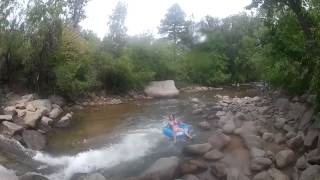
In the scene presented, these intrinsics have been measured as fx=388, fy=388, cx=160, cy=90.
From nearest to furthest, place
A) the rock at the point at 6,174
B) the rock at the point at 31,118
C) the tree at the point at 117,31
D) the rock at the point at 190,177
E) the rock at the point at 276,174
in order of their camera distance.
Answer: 1. the rock at the point at 6,174
2. the rock at the point at 276,174
3. the rock at the point at 190,177
4. the rock at the point at 31,118
5. the tree at the point at 117,31

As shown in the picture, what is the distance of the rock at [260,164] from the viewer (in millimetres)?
12609

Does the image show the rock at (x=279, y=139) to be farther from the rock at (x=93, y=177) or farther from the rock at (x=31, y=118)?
the rock at (x=31, y=118)

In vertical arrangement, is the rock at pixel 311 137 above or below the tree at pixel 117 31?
below

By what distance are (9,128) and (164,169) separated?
8.31 meters

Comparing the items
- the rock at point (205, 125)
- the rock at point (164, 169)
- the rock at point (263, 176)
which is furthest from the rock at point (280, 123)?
the rock at point (164, 169)

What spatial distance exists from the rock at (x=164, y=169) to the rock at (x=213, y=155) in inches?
45.8

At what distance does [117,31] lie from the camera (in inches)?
1593

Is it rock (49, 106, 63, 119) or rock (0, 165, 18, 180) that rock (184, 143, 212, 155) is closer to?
rock (0, 165, 18, 180)

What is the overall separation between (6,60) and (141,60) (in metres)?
15.6

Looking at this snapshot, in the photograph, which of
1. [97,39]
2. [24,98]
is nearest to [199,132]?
[24,98]

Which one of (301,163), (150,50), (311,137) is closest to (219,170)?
(301,163)

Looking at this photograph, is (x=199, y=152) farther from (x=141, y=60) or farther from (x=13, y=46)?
(x=141, y=60)

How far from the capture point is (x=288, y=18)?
1631 centimetres

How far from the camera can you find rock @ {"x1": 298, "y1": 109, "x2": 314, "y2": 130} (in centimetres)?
1448
